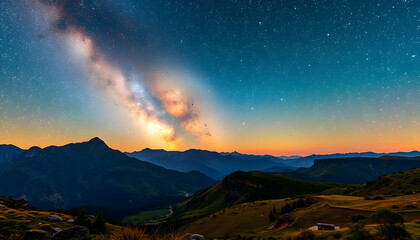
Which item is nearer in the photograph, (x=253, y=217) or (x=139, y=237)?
(x=139, y=237)

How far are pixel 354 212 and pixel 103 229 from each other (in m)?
49.9

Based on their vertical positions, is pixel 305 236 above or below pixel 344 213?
above

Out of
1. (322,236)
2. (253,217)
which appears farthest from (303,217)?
(253,217)

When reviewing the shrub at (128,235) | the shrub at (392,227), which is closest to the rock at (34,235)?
the shrub at (128,235)

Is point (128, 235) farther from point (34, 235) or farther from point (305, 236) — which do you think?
point (34, 235)

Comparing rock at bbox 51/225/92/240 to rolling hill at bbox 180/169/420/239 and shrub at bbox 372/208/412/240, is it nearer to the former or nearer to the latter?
rolling hill at bbox 180/169/420/239

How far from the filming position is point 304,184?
19150 centimetres

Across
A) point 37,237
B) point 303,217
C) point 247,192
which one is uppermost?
point 37,237

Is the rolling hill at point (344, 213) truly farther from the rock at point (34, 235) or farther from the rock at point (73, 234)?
the rock at point (34, 235)

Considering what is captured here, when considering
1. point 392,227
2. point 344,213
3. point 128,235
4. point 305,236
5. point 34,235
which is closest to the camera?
point 128,235

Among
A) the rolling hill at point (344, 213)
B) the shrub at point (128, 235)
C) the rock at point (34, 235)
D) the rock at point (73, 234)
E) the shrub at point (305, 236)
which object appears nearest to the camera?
the shrub at point (128, 235)

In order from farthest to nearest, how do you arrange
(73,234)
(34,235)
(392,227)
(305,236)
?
(34,235), (305,236), (73,234), (392,227)

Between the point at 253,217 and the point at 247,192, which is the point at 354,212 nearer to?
the point at 253,217

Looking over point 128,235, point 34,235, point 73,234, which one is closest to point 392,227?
point 128,235
